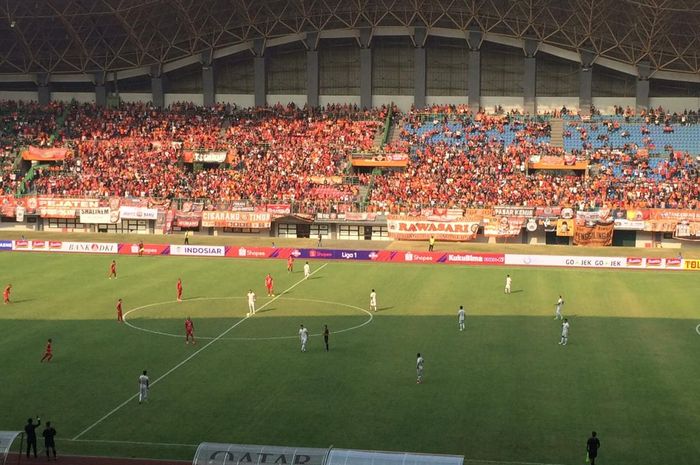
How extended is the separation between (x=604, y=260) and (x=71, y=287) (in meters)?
36.8

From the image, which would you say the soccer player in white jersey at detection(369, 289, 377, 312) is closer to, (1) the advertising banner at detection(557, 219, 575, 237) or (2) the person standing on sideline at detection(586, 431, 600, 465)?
(2) the person standing on sideline at detection(586, 431, 600, 465)

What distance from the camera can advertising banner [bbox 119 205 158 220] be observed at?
8994cm

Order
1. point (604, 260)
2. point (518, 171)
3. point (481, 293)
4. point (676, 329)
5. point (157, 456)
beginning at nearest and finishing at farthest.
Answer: point (157, 456) → point (676, 329) → point (481, 293) → point (604, 260) → point (518, 171)

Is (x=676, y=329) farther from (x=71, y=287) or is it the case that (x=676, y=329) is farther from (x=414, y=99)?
(x=414, y=99)

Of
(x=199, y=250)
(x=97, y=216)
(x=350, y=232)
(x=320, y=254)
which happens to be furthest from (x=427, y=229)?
(x=97, y=216)

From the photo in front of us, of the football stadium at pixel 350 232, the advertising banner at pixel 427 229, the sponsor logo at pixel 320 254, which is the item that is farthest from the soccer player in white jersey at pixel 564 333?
the advertising banner at pixel 427 229

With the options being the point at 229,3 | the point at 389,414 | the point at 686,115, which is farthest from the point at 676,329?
the point at 229,3

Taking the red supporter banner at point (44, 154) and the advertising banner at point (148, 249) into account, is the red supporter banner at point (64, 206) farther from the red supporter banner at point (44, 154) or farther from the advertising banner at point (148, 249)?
the advertising banner at point (148, 249)

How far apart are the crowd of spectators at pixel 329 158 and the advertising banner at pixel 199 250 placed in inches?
511

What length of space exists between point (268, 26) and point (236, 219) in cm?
2464

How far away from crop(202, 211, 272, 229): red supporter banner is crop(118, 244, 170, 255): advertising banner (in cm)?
1136

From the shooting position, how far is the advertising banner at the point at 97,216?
298 ft

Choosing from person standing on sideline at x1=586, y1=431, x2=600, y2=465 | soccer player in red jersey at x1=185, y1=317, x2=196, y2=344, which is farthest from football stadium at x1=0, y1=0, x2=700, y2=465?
person standing on sideline at x1=586, y1=431, x2=600, y2=465

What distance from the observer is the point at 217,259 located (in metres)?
75.4
